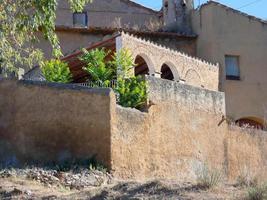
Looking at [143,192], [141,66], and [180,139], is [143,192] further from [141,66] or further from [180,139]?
[141,66]

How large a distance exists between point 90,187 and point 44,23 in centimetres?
393

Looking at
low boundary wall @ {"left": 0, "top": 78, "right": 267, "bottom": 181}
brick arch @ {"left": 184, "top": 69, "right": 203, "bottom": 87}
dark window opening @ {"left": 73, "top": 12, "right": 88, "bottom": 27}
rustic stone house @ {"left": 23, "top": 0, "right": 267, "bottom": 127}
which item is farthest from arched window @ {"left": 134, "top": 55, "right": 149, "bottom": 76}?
dark window opening @ {"left": 73, "top": 12, "right": 88, "bottom": 27}

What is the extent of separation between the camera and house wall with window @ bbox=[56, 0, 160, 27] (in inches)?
1267

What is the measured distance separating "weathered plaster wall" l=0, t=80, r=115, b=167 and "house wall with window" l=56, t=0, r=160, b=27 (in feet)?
50.3

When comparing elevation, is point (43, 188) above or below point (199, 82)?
below

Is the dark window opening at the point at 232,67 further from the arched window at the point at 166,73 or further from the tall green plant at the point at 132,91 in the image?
the tall green plant at the point at 132,91

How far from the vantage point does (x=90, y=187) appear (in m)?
14.8

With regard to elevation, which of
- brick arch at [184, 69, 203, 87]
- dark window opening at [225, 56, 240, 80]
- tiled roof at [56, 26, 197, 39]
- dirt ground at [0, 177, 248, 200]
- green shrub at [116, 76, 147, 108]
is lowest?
dirt ground at [0, 177, 248, 200]

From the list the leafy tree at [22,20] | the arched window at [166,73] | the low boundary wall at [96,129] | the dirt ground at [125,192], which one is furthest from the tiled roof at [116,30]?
the dirt ground at [125,192]

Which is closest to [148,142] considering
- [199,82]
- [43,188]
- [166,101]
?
[166,101]

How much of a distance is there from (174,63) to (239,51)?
637 cm

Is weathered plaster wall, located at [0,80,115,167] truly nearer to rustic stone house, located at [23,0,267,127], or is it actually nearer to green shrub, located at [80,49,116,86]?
green shrub, located at [80,49,116,86]

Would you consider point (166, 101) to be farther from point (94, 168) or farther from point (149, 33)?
point (149, 33)

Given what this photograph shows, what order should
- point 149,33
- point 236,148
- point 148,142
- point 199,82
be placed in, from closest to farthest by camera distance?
point 148,142 < point 236,148 < point 199,82 < point 149,33
